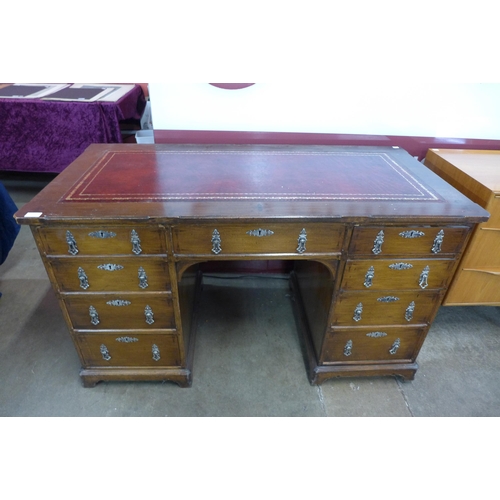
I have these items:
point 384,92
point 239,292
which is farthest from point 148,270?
point 384,92

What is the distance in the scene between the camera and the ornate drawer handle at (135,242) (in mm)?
1126

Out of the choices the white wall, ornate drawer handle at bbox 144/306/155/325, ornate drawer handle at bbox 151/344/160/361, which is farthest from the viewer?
the white wall

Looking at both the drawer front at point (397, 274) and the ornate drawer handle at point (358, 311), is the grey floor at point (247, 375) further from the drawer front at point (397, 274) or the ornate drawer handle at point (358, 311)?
the drawer front at point (397, 274)

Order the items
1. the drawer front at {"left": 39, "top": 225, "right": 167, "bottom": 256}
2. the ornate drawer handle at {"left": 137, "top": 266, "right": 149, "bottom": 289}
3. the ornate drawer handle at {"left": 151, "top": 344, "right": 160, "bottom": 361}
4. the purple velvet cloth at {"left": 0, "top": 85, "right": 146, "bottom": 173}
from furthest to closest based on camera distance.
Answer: the purple velvet cloth at {"left": 0, "top": 85, "right": 146, "bottom": 173}
the ornate drawer handle at {"left": 151, "top": 344, "right": 160, "bottom": 361}
the ornate drawer handle at {"left": 137, "top": 266, "right": 149, "bottom": 289}
the drawer front at {"left": 39, "top": 225, "right": 167, "bottom": 256}

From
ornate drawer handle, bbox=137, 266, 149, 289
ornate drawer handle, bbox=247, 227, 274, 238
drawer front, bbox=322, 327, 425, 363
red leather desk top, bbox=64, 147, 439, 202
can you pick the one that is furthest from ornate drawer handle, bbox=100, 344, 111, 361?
drawer front, bbox=322, 327, 425, 363

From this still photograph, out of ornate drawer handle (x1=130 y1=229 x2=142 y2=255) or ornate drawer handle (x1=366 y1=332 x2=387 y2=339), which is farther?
ornate drawer handle (x1=366 y1=332 x2=387 y2=339)

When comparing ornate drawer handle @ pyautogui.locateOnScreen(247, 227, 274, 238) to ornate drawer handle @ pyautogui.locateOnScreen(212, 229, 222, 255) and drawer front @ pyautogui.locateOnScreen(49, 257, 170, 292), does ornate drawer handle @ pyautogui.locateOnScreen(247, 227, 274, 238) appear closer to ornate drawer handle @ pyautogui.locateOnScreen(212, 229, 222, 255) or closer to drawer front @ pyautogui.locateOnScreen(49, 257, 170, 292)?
ornate drawer handle @ pyautogui.locateOnScreen(212, 229, 222, 255)

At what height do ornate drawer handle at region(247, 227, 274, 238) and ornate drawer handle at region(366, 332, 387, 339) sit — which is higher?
ornate drawer handle at region(247, 227, 274, 238)

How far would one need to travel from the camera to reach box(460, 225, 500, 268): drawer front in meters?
1.50

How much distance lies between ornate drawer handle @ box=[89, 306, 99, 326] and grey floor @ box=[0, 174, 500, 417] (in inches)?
15.1

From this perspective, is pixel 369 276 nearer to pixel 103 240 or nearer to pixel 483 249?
pixel 483 249

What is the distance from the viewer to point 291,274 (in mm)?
2129

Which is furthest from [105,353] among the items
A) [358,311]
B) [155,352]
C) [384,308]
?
[384,308]

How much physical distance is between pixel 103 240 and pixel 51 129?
2.16m
